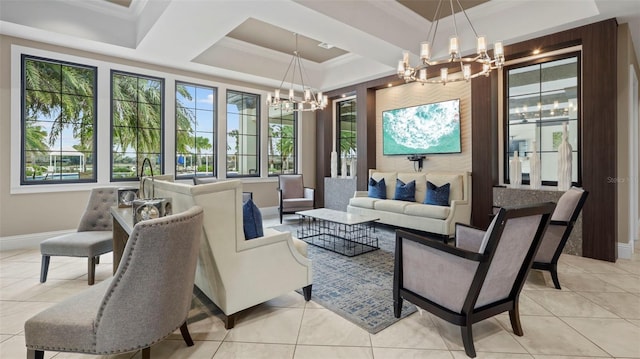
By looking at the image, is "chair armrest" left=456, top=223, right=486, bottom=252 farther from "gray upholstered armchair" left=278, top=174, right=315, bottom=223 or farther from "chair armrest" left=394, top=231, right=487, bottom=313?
"gray upholstered armchair" left=278, top=174, right=315, bottom=223

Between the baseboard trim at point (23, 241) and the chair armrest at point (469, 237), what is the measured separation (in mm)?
5375

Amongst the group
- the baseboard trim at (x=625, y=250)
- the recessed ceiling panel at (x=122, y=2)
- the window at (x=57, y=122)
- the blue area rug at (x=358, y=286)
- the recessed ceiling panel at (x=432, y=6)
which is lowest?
the blue area rug at (x=358, y=286)

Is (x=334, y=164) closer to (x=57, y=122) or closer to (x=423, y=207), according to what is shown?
(x=423, y=207)

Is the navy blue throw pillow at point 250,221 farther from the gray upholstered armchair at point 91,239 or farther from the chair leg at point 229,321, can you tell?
the gray upholstered armchair at point 91,239

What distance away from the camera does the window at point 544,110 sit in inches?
163

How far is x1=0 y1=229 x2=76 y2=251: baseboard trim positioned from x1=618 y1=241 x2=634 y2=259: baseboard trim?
761 cm

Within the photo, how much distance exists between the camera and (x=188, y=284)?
1.73 meters

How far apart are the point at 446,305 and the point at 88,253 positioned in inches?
124

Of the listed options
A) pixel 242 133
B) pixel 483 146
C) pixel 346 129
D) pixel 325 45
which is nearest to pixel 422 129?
pixel 483 146

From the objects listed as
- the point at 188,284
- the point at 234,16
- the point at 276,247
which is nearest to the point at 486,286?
the point at 276,247

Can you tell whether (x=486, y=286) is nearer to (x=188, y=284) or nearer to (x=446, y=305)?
(x=446, y=305)

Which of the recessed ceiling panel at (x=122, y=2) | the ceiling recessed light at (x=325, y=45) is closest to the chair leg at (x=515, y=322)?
the ceiling recessed light at (x=325, y=45)

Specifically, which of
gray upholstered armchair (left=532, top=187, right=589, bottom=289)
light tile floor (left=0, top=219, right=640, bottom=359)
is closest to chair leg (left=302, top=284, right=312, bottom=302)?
light tile floor (left=0, top=219, right=640, bottom=359)

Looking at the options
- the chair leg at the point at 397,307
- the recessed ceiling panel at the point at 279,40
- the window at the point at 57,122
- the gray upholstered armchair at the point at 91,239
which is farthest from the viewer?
the recessed ceiling panel at the point at 279,40
